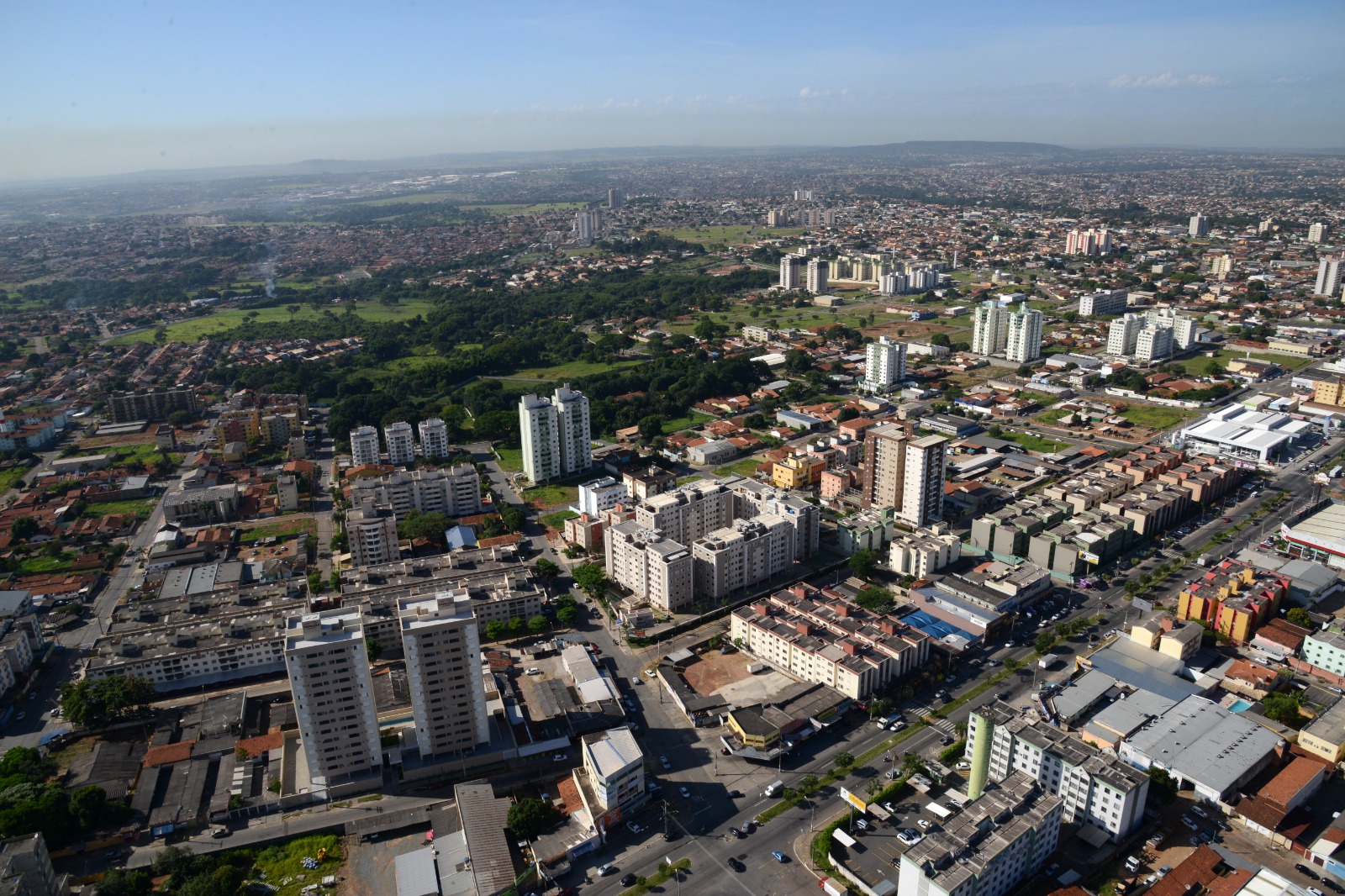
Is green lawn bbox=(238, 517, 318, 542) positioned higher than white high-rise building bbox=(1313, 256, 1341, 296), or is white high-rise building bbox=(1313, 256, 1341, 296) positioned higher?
white high-rise building bbox=(1313, 256, 1341, 296)

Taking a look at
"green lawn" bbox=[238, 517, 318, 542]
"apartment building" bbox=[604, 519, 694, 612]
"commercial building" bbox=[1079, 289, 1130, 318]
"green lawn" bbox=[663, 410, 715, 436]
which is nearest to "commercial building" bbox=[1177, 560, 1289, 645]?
"apartment building" bbox=[604, 519, 694, 612]

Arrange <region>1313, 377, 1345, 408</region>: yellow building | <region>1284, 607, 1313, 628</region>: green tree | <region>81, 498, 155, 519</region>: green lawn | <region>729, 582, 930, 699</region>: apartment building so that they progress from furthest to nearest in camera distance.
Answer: <region>1313, 377, 1345, 408</region>: yellow building → <region>81, 498, 155, 519</region>: green lawn → <region>1284, 607, 1313, 628</region>: green tree → <region>729, 582, 930, 699</region>: apartment building

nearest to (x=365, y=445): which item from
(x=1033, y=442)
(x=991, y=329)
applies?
(x=1033, y=442)

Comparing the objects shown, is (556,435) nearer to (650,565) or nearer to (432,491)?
(432,491)

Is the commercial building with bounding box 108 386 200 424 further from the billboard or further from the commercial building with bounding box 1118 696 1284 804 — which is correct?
the commercial building with bounding box 1118 696 1284 804

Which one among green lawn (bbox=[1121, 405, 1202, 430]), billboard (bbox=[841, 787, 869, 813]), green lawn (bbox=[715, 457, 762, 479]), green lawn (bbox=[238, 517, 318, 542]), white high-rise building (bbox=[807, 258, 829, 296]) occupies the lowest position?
billboard (bbox=[841, 787, 869, 813])

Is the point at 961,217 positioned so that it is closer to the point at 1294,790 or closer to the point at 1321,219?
the point at 1321,219
